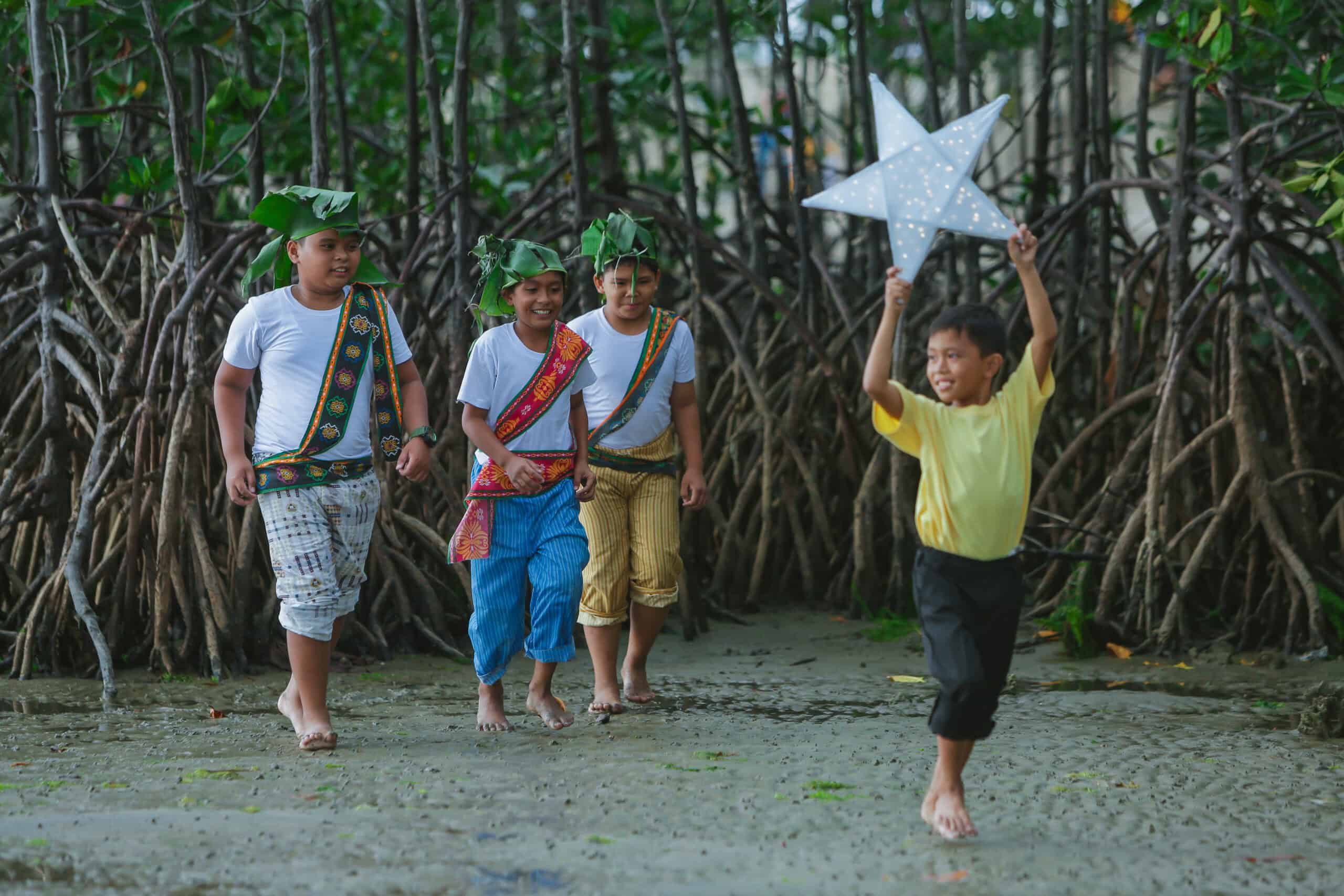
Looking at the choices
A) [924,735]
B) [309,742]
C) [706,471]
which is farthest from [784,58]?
[309,742]

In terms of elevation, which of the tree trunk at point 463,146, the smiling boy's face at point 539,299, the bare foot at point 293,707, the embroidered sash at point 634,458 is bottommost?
the bare foot at point 293,707

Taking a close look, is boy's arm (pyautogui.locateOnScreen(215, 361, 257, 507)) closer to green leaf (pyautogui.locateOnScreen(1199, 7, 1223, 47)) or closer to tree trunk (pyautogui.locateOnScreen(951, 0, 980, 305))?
green leaf (pyautogui.locateOnScreen(1199, 7, 1223, 47))

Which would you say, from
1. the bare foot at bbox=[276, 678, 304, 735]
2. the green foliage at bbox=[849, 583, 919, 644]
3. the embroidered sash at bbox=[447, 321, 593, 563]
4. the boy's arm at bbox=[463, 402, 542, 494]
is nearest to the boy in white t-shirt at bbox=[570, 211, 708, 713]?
the embroidered sash at bbox=[447, 321, 593, 563]

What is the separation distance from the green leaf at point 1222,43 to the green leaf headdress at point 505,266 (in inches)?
84.8

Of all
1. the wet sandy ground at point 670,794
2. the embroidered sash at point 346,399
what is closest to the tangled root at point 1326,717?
the wet sandy ground at point 670,794

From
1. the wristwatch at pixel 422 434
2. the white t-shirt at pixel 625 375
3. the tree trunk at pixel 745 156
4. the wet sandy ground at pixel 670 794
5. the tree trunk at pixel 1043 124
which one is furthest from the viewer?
the tree trunk at pixel 1043 124

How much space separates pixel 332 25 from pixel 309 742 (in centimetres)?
388

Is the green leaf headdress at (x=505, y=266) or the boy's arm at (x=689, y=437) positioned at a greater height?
the green leaf headdress at (x=505, y=266)

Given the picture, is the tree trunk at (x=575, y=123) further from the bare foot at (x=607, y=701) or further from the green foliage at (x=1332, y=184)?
the green foliage at (x=1332, y=184)

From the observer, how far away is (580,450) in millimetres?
3883

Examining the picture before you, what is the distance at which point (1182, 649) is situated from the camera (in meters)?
4.97

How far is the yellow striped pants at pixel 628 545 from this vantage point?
4.09 metres

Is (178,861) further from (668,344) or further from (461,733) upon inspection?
(668,344)

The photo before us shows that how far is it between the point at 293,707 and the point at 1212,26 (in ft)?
10.6
